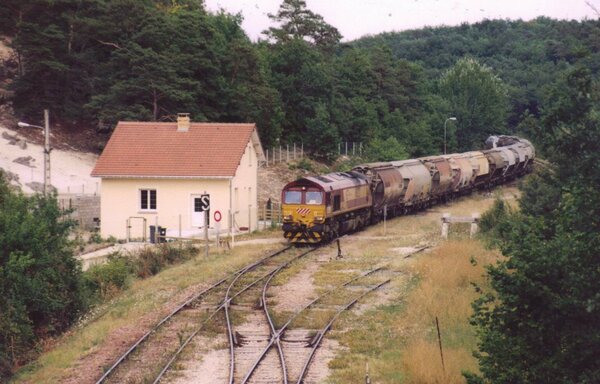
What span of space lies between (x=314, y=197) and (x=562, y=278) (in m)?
24.8

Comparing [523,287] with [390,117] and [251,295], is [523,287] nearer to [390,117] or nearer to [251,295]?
[251,295]

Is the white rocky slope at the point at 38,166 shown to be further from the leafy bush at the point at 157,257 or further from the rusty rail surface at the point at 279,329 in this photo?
the rusty rail surface at the point at 279,329

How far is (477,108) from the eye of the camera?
97.1 meters

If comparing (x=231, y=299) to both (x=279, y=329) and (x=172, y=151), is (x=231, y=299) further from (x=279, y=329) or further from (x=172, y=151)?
(x=172, y=151)

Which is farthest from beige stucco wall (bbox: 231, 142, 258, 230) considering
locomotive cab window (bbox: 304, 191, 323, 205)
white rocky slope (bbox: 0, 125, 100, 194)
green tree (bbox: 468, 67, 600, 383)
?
green tree (bbox: 468, 67, 600, 383)

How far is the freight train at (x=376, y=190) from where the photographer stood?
115ft

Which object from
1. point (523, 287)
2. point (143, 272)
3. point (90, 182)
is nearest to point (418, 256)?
point (143, 272)

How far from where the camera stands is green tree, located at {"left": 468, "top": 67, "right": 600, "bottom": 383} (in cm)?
995

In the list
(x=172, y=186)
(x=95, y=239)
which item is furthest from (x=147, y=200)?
(x=95, y=239)

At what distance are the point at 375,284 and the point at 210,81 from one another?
4149 centimetres

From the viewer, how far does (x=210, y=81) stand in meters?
64.3

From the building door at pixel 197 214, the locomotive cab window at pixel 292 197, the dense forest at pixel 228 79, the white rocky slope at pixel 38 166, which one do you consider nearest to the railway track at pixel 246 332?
the locomotive cab window at pixel 292 197

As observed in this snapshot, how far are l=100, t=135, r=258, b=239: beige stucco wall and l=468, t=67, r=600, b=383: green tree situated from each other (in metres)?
31.1

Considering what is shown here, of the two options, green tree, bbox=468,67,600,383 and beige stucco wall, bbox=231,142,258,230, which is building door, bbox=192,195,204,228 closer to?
beige stucco wall, bbox=231,142,258,230
